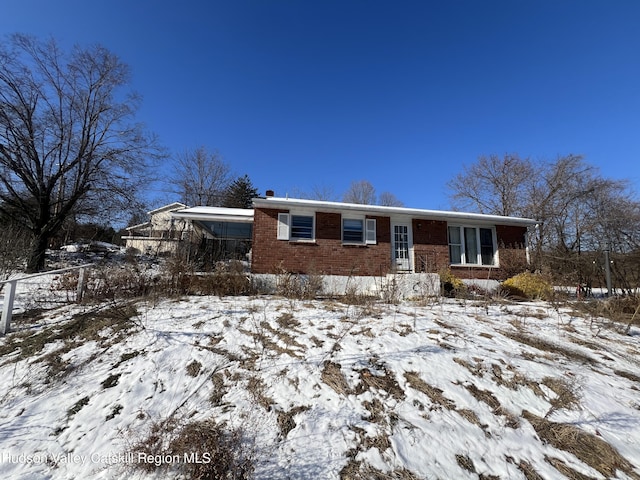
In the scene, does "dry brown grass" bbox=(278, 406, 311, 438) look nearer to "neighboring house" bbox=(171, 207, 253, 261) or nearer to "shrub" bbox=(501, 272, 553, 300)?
"shrub" bbox=(501, 272, 553, 300)

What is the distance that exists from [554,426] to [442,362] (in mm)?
1305

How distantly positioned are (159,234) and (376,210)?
17626 millimetres

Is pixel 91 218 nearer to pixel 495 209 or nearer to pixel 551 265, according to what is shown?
pixel 551 265

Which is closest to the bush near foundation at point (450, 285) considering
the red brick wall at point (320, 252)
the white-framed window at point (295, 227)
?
the red brick wall at point (320, 252)

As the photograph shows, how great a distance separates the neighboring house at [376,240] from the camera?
11.0m

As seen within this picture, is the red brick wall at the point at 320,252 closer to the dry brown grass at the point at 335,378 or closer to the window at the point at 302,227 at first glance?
the window at the point at 302,227

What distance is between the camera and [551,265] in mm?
11969

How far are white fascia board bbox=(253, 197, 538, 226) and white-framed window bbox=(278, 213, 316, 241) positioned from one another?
1.38 ft

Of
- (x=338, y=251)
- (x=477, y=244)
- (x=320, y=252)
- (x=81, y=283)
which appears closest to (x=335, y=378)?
(x=81, y=283)

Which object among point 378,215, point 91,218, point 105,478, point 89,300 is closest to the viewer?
point 105,478

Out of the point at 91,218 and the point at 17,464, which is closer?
the point at 17,464

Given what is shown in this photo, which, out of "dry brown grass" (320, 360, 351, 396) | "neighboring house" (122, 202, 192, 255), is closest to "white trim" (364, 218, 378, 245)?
"dry brown grass" (320, 360, 351, 396)

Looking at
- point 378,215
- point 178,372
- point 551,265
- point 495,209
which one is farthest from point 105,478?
point 495,209

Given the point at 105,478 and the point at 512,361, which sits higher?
the point at 512,361
